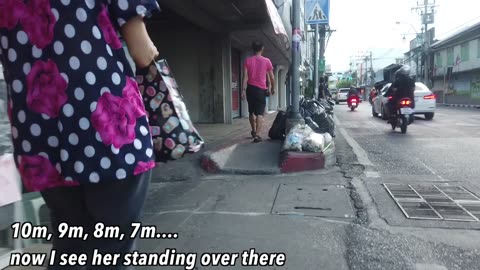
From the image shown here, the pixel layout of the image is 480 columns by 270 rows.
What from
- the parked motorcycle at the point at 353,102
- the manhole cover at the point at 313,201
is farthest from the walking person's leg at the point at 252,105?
the parked motorcycle at the point at 353,102

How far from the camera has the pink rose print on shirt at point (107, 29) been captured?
1.39 metres

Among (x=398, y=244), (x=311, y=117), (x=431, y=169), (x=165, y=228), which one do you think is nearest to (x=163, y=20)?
(x=311, y=117)

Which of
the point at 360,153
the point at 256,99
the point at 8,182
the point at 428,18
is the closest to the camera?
the point at 8,182

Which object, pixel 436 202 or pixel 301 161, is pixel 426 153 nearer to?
pixel 301 161

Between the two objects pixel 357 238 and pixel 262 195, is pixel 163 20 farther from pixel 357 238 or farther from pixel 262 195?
pixel 357 238

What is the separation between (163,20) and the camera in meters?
12.4

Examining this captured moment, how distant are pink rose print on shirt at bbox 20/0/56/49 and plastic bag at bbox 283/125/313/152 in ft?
15.1

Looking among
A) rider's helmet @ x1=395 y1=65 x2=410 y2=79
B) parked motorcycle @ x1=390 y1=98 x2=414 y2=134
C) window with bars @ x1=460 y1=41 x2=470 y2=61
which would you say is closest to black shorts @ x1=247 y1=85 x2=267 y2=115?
parked motorcycle @ x1=390 y1=98 x2=414 y2=134

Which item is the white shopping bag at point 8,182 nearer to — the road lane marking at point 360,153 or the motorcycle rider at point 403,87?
the road lane marking at point 360,153

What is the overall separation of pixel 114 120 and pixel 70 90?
16cm

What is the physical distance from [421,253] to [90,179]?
244 cm

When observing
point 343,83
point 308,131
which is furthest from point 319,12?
point 343,83

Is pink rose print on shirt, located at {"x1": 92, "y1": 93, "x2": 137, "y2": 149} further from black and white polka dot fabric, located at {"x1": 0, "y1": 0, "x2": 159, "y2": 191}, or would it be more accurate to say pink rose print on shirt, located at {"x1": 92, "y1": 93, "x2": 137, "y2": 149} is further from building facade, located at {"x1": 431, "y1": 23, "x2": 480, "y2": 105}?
building facade, located at {"x1": 431, "y1": 23, "x2": 480, "y2": 105}

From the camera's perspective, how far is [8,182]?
2.53 m
